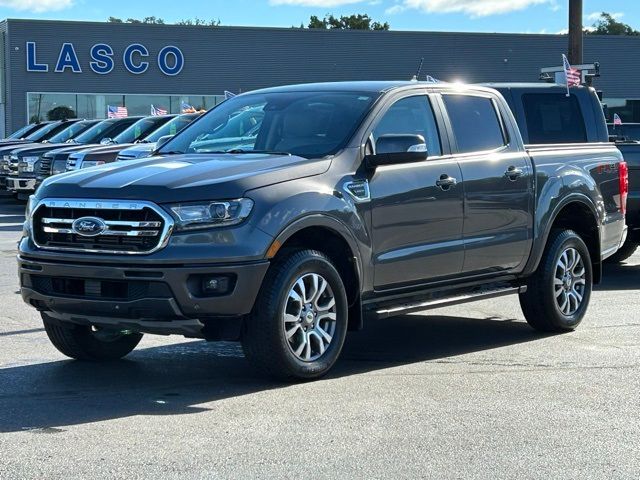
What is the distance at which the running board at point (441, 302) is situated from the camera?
24.6 feet

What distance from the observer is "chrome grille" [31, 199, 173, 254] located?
6.48 metres

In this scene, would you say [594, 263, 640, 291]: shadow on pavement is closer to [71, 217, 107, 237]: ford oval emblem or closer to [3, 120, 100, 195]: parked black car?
[71, 217, 107, 237]: ford oval emblem

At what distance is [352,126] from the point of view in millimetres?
7523

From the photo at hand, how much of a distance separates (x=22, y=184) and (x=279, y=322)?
56.3 feet

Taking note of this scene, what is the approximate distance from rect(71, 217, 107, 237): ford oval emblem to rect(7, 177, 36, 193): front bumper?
16.3m

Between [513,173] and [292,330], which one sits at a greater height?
[513,173]

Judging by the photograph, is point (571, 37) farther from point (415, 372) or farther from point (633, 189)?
point (415, 372)

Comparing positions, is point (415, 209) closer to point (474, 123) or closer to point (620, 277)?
point (474, 123)

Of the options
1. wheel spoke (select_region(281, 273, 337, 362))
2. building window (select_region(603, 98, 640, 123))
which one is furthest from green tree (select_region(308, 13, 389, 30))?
wheel spoke (select_region(281, 273, 337, 362))

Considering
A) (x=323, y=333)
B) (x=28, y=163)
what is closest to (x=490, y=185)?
(x=323, y=333)

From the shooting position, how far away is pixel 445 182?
7879 mm

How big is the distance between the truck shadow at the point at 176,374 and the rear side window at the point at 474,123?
153 cm

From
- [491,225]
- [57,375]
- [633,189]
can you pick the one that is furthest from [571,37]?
[57,375]

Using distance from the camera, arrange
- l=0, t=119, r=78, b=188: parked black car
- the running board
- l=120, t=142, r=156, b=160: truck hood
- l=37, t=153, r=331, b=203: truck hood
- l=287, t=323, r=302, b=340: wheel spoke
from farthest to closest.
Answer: l=0, t=119, r=78, b=188: parked black car → l=120, t=142, r=156, b=160: truck hood → the running board → l=287, t=323, r=302, b=340: wheel spoke → l=37, t=153, r=331, b=203: truck hood
